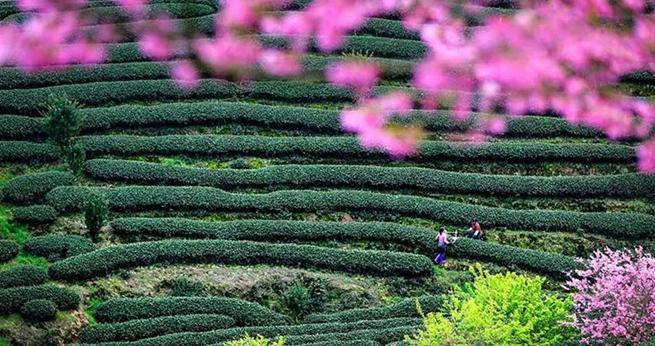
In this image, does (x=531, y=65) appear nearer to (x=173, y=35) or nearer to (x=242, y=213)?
(x=173, y=35)

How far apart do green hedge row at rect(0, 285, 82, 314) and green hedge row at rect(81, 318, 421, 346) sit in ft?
5.31

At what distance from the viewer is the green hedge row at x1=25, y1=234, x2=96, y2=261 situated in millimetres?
22953

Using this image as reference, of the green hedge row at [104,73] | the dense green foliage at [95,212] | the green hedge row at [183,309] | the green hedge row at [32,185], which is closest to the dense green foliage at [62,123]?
the green hedge row at [32,185]

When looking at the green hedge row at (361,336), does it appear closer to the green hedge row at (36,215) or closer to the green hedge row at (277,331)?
the green hedge row at (277,331)

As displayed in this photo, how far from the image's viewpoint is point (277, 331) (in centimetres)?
2066

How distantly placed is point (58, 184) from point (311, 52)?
11140 millimetres

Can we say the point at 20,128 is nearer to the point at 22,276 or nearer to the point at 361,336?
the point at 22,276

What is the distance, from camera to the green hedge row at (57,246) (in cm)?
2295

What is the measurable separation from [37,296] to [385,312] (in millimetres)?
8083

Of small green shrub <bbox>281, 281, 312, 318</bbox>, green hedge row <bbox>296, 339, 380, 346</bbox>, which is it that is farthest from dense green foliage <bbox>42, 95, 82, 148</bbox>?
green hedge row <bbox>296, 339, 380, 346</bbox>

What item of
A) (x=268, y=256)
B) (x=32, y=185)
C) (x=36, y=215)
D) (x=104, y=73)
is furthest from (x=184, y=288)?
(x=104, y=73)

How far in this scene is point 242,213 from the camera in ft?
83.9

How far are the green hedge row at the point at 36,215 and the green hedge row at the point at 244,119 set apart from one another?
4.00m

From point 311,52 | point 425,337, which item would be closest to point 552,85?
point 425,337
